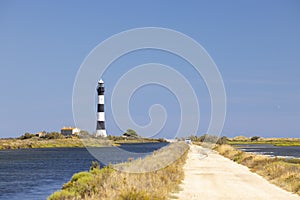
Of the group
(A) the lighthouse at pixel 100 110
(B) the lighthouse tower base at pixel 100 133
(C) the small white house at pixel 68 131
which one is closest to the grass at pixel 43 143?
(C) the small white house at pixel 68 131

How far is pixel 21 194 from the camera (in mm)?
29453

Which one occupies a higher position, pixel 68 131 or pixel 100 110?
pixel 100 110

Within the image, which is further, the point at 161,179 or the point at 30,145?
the point at 30,145

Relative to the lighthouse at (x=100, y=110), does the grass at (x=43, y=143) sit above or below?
below

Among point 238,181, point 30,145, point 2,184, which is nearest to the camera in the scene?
point 238,181

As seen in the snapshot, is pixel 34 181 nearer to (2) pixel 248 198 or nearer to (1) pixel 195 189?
(1) pixel 195 189

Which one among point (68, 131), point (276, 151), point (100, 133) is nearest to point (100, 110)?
point (100, 133)

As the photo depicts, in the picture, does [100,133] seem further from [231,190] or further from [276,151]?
[231,190]

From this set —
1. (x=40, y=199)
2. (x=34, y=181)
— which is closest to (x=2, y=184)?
(x=34, y=181)

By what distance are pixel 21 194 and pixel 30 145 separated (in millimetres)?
107404

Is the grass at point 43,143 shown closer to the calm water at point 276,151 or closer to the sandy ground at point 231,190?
the calm water at point 276,151

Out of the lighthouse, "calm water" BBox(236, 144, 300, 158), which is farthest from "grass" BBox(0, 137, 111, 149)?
"calm water" BBox(236, 144, 300, 158)

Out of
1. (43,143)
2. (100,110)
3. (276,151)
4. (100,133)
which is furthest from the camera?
(43,143)

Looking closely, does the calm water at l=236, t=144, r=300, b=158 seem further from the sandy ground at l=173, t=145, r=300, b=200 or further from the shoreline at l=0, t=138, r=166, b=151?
the shoreline at l=0, t=138, r=166, b=151
